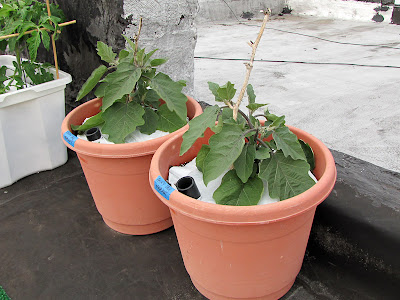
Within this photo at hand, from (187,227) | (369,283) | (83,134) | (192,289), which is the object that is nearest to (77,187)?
(83,134)

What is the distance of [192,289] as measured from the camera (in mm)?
1428

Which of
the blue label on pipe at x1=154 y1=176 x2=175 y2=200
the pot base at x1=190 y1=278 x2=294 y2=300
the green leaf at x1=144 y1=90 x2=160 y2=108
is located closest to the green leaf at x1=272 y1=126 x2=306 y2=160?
the blue label on pipe at x1=154 y1=176 x2=175 y2=200

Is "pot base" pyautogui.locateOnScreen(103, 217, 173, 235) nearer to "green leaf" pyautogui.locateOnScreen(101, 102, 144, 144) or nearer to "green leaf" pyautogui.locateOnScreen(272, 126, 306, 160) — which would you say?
"green leaf" pyautogui.locateOnScreen(101, 102, 144, 144)

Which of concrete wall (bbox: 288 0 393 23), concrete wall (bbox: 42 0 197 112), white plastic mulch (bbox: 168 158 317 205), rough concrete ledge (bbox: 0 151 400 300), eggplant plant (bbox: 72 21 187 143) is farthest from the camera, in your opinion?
concrete wall (bbox: 288 0 393 23)

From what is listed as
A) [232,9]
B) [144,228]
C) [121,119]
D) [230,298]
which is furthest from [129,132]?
[232,9]

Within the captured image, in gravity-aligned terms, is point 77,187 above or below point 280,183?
below

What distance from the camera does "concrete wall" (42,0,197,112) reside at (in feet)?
5.98

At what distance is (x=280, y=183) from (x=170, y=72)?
1.08 m

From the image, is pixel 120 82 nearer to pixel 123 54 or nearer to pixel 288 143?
pixel 123 54

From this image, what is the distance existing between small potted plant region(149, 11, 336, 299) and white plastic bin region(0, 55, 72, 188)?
37.6 inches

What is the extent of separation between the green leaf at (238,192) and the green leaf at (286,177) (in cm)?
3

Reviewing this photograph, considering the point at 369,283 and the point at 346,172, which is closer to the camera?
the point at 369,283

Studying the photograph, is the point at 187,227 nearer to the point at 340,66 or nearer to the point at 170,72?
the point at 170,72

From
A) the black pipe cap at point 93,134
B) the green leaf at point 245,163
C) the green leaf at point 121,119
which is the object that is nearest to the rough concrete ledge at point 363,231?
the green leaf at point 245,163
